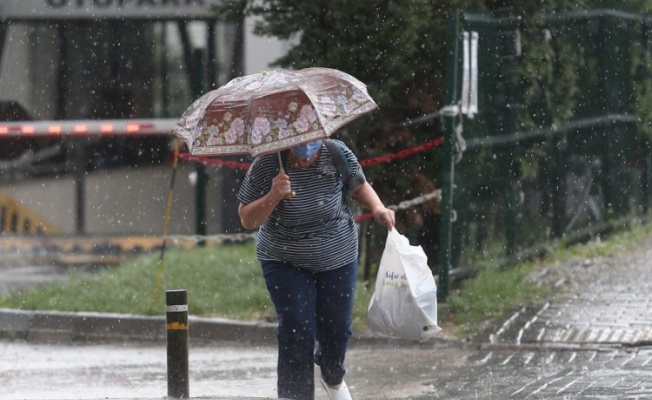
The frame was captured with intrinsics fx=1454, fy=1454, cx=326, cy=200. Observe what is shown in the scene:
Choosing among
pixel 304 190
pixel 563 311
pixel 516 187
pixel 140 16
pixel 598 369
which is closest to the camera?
pixel 304 190

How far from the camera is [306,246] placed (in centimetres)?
702

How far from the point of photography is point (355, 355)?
395 inches

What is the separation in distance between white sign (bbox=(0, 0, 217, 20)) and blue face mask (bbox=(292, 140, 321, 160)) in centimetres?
969

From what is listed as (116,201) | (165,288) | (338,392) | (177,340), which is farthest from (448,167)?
(116,201)

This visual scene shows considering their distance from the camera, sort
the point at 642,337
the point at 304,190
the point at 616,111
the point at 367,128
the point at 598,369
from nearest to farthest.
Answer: the point at 304,190
the point at 598,369
the point at 642,337
the point at 367,128
the point at 616,111

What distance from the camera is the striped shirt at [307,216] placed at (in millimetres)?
6980

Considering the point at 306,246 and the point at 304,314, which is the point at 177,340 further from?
the point at 306,246

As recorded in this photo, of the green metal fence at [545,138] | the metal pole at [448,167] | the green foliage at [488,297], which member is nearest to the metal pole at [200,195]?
the green metal fence at [545,138]

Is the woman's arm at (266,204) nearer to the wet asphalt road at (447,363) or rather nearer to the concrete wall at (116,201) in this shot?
the wet asphalt road at (447,363)

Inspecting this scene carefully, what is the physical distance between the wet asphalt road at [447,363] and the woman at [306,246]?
960 mm

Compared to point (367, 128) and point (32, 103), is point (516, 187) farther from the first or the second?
point (32, 103)

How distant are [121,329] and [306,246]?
457 cm

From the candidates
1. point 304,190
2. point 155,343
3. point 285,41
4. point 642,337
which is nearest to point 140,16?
point 285,41

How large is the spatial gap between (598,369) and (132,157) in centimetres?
950
